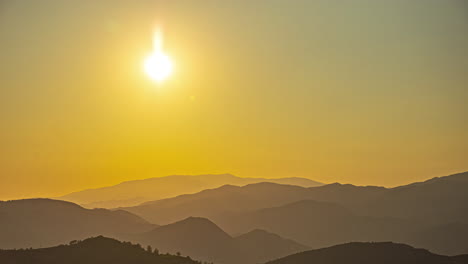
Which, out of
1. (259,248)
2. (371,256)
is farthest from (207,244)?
(371,256)

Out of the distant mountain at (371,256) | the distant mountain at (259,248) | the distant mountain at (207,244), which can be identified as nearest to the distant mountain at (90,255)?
the distant mountain at (371,256)

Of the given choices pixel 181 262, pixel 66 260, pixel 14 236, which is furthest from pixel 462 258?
pixel 14 236

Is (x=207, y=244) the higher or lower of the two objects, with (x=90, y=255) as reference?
higher

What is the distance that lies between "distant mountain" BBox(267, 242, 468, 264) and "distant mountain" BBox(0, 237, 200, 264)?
23.5m

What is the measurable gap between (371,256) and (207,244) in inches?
4110

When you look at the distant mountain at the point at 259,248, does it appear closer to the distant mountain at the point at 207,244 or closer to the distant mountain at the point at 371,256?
the distant mountain at the point at 207,244

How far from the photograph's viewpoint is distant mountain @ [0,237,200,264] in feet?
204

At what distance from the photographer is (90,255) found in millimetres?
64688

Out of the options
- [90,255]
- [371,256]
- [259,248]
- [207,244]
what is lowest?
[371,256]

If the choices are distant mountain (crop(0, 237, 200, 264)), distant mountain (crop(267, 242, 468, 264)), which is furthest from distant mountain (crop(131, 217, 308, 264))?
distant mountain (crop(0, 237, 200, 264))

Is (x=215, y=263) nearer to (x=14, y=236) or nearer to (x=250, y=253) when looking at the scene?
(x=250, y=253)

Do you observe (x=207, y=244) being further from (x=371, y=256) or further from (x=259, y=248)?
(x=371, y=256)

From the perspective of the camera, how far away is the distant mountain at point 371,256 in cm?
7425

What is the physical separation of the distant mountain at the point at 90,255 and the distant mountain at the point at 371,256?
23.5 meters
